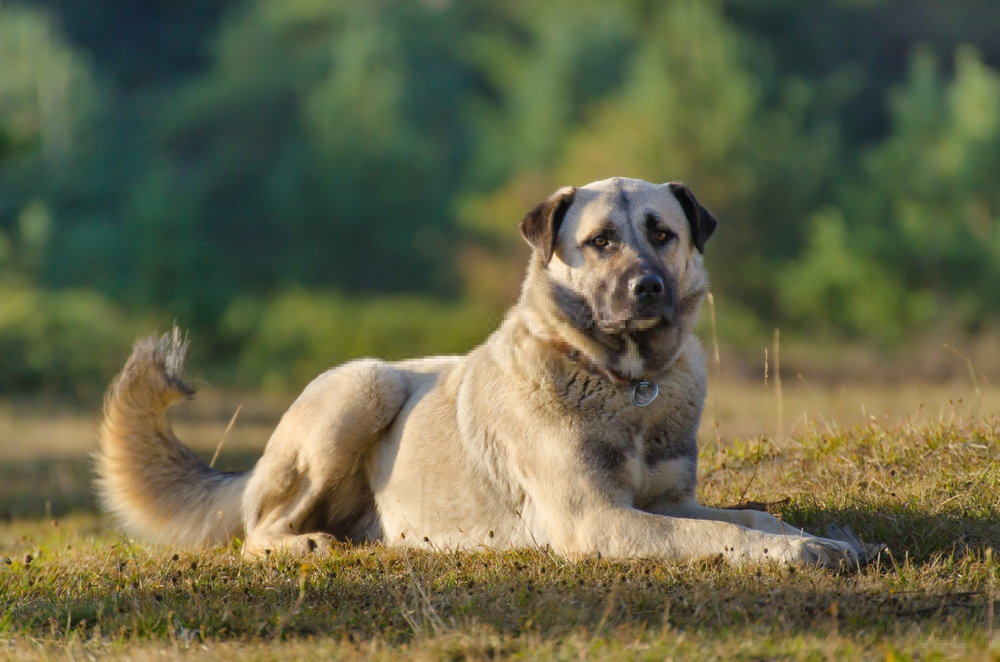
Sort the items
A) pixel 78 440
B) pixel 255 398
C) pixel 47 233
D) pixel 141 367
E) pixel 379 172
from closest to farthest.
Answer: pixel 141 367
pixel 78 440
pixel 255 398
pixel 47 233
pixel 379 172

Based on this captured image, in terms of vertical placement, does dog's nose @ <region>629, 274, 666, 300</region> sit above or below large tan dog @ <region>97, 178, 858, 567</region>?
above

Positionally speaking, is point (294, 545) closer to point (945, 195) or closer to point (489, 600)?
point (489, 600)

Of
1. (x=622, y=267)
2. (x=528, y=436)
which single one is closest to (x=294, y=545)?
(x=528, y=436)

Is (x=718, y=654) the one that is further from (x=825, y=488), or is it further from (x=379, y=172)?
(x=379, y=172)

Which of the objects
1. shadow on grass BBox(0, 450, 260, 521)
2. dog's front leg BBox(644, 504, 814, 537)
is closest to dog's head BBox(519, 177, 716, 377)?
dog's front leg BBox(644, 504, 814, 537)

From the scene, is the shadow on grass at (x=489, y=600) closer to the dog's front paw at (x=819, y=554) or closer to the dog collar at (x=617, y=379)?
the dog's front paw at (x=819, y=554)

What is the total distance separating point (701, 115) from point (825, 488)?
21.9 meters

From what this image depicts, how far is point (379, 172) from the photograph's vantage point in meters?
Answer: 27.9

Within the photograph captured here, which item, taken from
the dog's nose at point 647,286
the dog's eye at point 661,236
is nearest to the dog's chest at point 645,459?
the dog's nose at point 647,286

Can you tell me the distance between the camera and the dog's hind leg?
5387 mm

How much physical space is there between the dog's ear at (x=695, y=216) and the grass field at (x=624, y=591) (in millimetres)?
1300

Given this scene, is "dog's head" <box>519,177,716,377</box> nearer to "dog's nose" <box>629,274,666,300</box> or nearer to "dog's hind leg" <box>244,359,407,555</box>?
"dog's nose" <box>629,274,666,300</box>

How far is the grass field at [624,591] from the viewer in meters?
3.46

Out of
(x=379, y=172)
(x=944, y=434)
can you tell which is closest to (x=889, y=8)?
(x=379, y=172)
